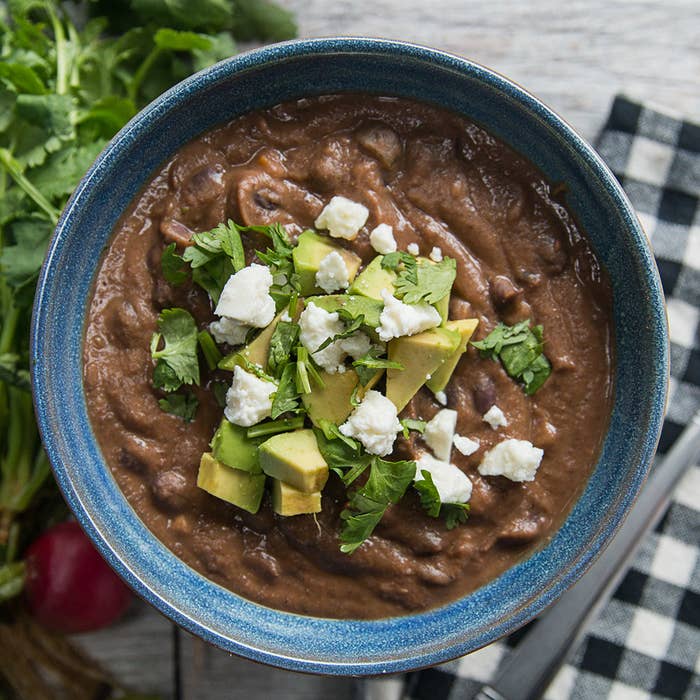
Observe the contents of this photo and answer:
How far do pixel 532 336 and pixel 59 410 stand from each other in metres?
1.47

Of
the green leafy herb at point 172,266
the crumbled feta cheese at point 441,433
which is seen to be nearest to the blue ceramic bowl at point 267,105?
the green leafy herb at point 172,266

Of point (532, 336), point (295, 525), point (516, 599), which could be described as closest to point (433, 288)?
point (532, 336)

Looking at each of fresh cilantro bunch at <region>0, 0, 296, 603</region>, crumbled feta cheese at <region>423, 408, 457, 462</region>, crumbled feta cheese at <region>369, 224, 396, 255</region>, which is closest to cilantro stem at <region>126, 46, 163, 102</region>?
fresh cilantro bunch at <region>0, 0, 296, 603</region>

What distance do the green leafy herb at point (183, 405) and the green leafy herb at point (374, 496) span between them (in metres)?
0.56

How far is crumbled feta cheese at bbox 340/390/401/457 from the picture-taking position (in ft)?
8.20

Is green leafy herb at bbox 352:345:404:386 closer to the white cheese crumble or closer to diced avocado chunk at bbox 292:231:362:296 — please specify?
the white cheese crumble

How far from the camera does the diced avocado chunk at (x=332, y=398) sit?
2617 millimetres

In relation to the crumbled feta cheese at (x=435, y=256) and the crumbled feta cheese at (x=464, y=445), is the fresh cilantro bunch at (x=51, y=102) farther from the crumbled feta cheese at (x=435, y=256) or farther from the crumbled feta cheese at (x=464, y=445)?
the crumbled feta cheese at (x=464, y=445)

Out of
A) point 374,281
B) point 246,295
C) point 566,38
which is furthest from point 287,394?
point 566,38

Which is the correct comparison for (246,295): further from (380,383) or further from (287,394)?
(380,383)

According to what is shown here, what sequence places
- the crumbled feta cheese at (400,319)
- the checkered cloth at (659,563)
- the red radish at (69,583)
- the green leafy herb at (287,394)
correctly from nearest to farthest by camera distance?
the crumbled feta cheese at (400,319)
the green leafy herb at (287,394)
the checkered cloth at (659,563)
the red radish at (69,583)

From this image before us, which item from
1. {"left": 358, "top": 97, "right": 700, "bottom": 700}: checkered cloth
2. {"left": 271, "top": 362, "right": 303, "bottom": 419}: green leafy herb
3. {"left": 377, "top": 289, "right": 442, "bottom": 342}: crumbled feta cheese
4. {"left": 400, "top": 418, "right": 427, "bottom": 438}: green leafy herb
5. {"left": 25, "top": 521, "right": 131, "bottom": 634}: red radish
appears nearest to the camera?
{"left": 377, "top": 289, "right": 442, "bottom": 342}: crumbled feta cheese

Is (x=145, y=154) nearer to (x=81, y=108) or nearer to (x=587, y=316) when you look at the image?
(x=81, y=108)

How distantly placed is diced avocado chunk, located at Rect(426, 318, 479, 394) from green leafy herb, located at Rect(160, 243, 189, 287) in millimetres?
815
